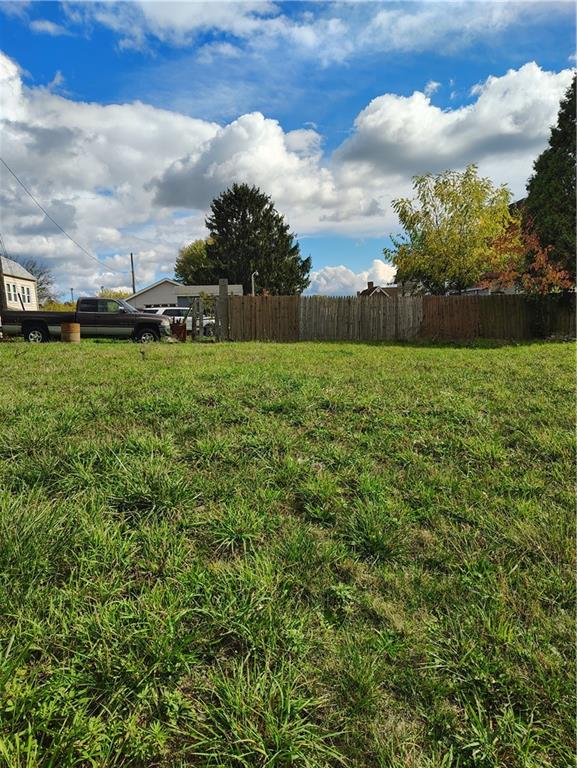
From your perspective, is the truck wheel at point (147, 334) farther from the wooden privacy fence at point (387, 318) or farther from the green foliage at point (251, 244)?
the green foliage at point (251, 244)

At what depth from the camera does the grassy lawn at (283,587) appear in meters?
1.41

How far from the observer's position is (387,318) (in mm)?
14375

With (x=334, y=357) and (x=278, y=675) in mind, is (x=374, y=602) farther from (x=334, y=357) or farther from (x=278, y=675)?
(x=334, y=357)

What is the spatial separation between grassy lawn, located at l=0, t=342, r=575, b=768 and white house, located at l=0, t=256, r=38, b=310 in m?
39.9

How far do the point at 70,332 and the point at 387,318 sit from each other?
393 inches

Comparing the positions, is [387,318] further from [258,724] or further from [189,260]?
[189,260]

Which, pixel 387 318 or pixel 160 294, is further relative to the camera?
pixel 160 294

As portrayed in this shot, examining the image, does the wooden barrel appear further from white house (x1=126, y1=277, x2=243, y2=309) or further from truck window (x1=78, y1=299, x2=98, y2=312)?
white house (x1=126, y1=277, x2=243, y2=309)

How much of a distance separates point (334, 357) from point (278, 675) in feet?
22.1

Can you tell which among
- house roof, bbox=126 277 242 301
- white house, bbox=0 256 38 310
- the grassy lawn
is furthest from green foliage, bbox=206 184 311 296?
the grassy lawn

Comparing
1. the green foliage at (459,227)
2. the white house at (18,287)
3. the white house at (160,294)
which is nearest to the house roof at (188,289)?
the white house at (160,294)

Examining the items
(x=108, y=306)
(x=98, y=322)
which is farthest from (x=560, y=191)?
(x=98, y=322)

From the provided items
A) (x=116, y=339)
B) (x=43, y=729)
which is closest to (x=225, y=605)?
(x=43, y=729)

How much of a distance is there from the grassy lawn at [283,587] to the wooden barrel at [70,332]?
9.24 m
